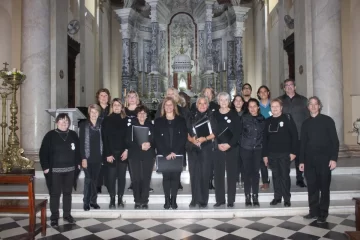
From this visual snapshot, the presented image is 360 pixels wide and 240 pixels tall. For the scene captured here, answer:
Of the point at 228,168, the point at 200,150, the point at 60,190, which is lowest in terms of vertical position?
the point at 60,190

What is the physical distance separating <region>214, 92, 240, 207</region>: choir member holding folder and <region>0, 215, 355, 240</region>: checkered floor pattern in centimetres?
48

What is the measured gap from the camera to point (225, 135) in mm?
4516

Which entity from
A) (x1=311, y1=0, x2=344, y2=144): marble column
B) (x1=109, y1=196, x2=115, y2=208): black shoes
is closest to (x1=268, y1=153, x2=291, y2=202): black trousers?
(x1=109, y1=196, x2=115, y2=208): black shoes

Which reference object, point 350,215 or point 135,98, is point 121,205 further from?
point 350,215

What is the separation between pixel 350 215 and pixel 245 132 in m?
1.84

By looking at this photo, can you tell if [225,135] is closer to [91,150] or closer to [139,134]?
[139,134]

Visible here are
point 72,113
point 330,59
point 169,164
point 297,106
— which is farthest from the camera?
point 330,59

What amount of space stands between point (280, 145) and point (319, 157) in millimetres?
544

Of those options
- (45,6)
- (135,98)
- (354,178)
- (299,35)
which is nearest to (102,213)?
(135,98)

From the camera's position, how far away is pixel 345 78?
868 cm

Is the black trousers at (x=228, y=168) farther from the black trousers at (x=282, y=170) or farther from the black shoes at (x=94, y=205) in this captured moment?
the black shoes at (x=94, y=205)

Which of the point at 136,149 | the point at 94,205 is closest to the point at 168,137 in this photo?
the point at 136,149

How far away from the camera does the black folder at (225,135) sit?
451 cm

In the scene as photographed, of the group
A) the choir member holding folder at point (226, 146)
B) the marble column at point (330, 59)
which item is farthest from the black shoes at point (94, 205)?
the marble column at point (330, 59)
